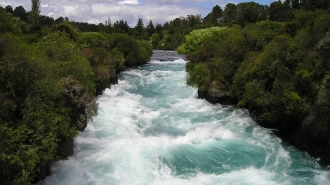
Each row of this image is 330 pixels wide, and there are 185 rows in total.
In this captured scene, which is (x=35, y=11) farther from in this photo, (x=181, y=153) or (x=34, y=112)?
(x=34, y=112)

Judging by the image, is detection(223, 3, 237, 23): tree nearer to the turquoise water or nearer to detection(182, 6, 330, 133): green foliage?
detection(182, 6, 330, 133): green foliage

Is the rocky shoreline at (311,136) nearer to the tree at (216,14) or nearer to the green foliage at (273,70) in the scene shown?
the green foliage at (273,70)

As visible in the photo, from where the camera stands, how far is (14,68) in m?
12.8

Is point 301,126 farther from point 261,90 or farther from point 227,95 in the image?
point 227,95

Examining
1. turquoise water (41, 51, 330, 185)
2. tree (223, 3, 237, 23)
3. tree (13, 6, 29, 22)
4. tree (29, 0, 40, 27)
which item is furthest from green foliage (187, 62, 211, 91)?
tree (13, 6, 29, 22)

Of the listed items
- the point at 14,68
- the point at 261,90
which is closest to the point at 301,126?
the point at 261,90

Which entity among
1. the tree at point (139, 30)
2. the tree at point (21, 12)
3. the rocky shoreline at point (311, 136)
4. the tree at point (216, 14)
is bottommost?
the rocky shoreline at point (311, 136)

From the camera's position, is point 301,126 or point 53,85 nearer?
point 53,85

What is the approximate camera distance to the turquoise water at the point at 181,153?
14.5m

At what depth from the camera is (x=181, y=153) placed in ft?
56.3

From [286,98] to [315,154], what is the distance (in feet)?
12.5

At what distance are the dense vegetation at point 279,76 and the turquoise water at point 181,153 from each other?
124 cm

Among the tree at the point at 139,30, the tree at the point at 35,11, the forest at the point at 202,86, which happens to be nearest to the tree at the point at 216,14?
the tree at the point at 139,30

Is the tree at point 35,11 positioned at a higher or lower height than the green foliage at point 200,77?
higher
